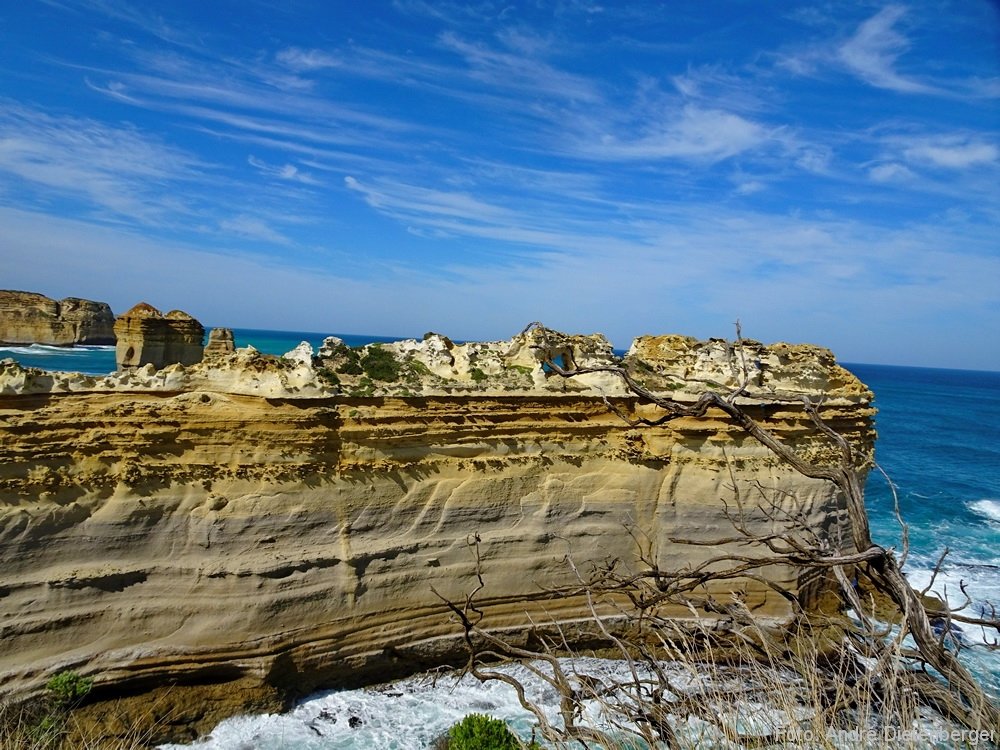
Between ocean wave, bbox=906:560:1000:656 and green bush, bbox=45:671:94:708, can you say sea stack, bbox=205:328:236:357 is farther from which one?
ocean wave, bbox=906:560:1000:656

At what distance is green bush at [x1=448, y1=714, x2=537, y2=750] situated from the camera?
314 inches

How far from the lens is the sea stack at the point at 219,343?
20364mm

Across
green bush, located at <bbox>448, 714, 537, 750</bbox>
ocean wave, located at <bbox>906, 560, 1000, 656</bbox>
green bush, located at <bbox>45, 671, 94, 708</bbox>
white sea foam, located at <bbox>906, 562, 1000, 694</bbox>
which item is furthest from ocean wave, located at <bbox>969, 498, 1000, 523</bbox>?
green bush, located at <bbox>45, 671, 94, 708</bbox>

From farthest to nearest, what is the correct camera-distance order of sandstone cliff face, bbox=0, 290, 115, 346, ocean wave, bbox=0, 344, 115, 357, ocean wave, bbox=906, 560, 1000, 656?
1. sandstone cliff face, bbox=0, 290, 115, 346
2. ocean wave, bbox=0, 344, 115, 357
3. ocean wave, bbox=906, 560, 1000, 656

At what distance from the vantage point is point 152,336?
27797 mm

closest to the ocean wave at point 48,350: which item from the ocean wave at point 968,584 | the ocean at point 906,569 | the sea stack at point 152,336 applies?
the ocean at point 906,569

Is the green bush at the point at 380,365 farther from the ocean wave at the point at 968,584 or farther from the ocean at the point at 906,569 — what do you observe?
the ocean wave at the point at 968,584

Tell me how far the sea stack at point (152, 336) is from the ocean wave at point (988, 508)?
30.7 metres

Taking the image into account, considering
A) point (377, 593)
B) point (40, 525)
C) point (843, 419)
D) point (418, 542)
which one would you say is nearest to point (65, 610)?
point (40, 525)

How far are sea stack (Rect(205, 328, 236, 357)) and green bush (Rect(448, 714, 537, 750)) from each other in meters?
14.4

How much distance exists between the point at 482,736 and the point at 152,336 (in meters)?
25.4

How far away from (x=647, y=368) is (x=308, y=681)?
26.7 ft

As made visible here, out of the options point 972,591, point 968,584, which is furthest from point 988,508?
point 972,591

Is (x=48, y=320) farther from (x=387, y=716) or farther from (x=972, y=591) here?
(x=972, y=591)
